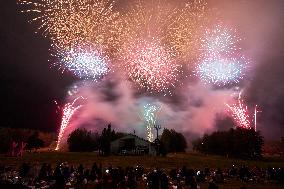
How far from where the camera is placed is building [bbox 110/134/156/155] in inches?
3024

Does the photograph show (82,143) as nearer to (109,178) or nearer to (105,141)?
(105,141)

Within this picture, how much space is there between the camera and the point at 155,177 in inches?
939

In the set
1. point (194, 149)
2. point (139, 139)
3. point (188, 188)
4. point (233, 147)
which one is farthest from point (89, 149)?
point (188, 188)

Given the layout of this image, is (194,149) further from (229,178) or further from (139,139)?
(229,178)

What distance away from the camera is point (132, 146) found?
79000 millimetres

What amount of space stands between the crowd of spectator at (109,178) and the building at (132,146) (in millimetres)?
38595

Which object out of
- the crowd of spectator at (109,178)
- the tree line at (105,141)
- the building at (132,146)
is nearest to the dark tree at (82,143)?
the tree line at (105,141)

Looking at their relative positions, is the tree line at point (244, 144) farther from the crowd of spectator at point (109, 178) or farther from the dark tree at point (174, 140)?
the crowd of spectator at point (109, 178)

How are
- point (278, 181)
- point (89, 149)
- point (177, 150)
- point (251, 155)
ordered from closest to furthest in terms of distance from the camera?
point (278, 181), point (251, 155), point (89, 149), point (177, 150)

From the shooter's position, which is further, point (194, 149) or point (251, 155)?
point (194, 149)

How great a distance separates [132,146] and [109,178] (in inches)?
2087

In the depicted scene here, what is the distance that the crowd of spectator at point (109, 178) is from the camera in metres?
23.6

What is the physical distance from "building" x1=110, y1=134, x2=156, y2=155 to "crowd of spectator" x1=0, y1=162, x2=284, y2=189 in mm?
38595

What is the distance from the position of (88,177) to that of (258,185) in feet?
52.7
